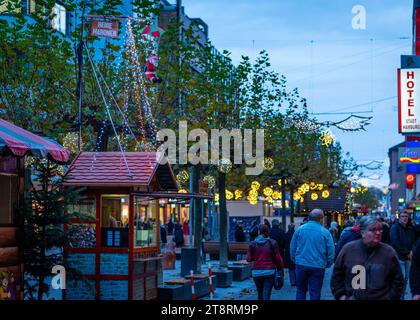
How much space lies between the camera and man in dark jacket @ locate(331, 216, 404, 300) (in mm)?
9508

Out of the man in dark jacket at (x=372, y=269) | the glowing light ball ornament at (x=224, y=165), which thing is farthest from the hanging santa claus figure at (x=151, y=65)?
the man in dark jacket at (x=372, y=269)

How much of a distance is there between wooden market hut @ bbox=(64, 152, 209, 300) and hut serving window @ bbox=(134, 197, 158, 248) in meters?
0.03

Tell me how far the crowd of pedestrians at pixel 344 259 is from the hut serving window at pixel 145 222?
8.02ft

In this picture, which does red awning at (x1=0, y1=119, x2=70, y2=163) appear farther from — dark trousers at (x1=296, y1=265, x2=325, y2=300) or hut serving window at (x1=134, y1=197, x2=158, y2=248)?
dark trousers at (x1=296, y1=265, x2=325, y2=300)

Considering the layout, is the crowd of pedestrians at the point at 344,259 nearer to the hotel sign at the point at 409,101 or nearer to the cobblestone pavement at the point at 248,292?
the cobblestone pavement at the point at 248,292

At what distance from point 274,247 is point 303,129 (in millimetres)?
27241

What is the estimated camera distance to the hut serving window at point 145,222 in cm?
1773

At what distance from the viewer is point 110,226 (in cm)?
1759

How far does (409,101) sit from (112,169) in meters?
13.0

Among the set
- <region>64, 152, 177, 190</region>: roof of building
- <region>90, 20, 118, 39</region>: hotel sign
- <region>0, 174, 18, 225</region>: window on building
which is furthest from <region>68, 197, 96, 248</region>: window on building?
<region>90, 20, 118, 39</region>: hotel sign
